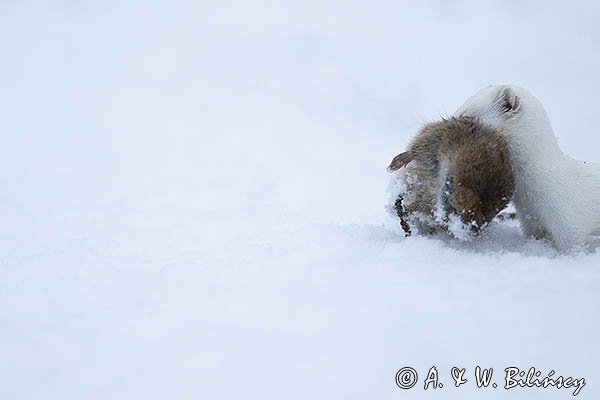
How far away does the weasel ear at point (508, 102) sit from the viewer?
75.3 inches

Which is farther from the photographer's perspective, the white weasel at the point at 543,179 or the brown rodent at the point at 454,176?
the white weasel at the point at 543,179

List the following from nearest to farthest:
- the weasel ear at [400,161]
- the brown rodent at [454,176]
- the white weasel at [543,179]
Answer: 1. the brown rodent at [454,176]
2. the white weasel at [543,179]
3. the weasel ear at [400,161]

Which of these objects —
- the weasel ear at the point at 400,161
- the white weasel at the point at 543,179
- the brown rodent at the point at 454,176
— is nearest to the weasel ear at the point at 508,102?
the white weasel at the point at 543,179

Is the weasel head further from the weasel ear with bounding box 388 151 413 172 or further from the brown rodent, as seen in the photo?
the weasel ear with bounding box 388 151 413 172

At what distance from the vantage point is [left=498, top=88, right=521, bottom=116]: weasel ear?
6.27 feet

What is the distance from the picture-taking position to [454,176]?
1.66 meters

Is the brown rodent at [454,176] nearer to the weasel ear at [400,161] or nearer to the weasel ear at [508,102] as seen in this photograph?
the weasel ear at [400,161]

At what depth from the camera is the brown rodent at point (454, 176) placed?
5.37 feet

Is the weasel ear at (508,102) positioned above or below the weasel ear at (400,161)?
above

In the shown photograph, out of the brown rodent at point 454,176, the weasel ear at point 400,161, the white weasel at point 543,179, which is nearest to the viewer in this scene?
the brown rodent at point 454,176

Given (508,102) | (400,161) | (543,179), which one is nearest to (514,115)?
(508,102)

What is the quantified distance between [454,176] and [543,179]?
1.11 ft

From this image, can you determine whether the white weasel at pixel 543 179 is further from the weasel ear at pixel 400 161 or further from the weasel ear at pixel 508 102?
the weasel ear at pixel 400 161

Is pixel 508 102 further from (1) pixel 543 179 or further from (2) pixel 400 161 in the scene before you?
(2) pixel 400 161
